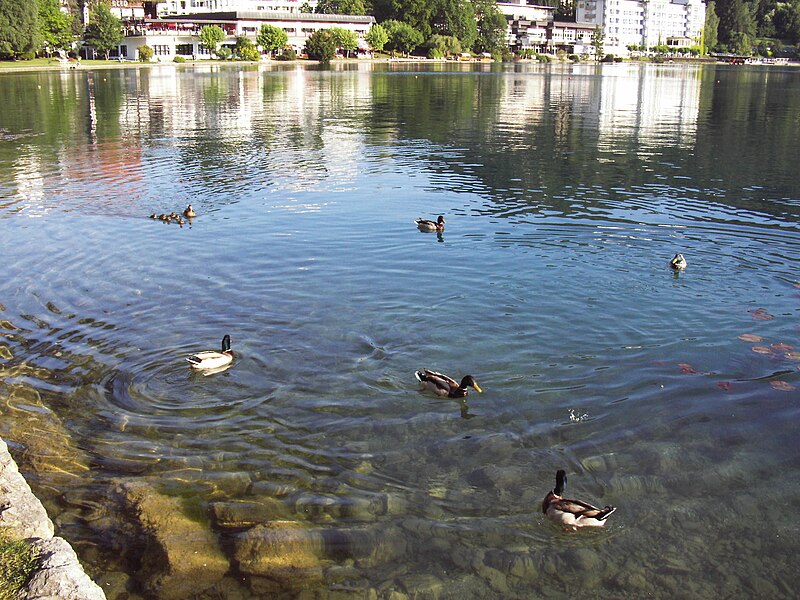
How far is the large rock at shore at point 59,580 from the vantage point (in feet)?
19.5

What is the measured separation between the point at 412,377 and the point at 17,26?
128m

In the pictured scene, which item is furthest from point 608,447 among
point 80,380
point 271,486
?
point 80,380

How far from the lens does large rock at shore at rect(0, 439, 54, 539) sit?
23.3ft

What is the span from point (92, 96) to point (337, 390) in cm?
6627

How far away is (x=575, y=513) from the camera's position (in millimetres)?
8531

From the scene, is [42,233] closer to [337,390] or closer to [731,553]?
[337,390]

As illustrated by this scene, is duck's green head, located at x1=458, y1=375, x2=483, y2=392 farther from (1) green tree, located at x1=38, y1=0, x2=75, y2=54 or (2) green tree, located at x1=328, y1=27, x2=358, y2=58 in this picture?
(2) green tree, located at x1=328, y1=27, x2=358, y2=58

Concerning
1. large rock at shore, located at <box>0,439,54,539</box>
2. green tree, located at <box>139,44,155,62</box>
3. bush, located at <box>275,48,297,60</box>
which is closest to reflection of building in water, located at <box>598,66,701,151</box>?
large rock at shore, located at <box>0,439,54,539</box>

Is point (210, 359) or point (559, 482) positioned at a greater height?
point (210, 359)

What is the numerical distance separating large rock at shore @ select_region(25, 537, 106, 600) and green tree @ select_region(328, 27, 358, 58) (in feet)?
592

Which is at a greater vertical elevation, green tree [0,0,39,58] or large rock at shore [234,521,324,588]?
green tree [0,0,39,58]

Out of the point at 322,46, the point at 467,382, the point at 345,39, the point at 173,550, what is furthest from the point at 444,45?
the point at 173,550

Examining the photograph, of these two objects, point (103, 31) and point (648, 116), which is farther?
point (103, 31)

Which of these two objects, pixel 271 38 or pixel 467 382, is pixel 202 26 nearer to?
pixel 271 38
